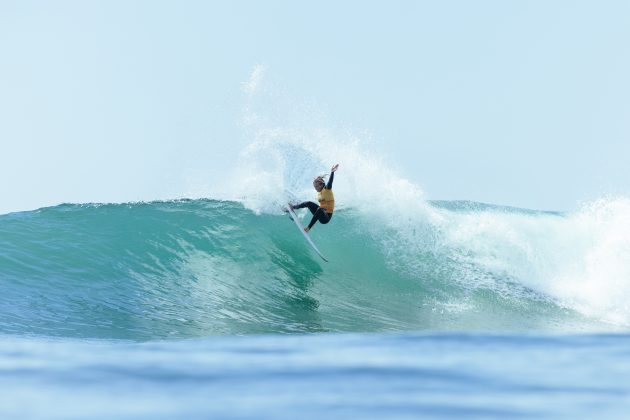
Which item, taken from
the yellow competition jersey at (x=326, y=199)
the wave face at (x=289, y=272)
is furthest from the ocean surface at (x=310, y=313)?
the yellow competition jersey at (x=326, y=199)

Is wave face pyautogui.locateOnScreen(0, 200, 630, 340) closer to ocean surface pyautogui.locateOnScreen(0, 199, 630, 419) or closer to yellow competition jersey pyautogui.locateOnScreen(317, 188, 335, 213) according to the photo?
ocean surface pyautogui.locateOnScreen(0, 199, 630, 419)

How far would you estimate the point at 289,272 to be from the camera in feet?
36.7

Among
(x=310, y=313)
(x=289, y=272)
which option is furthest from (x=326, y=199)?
(x=310, y=313)

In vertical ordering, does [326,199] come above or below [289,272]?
above

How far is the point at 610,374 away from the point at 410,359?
3.86 feet

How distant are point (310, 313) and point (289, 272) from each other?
5.90 feet

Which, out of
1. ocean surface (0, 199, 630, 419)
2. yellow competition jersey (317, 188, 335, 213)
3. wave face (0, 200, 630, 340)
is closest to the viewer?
ocean surface (0, 199, 630, 419)

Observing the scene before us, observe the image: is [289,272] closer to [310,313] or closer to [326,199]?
[326,199]

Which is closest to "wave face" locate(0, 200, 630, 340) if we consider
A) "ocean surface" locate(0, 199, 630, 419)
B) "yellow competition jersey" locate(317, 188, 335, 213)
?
"ocean surface" locate(0, 199, 630, 419)

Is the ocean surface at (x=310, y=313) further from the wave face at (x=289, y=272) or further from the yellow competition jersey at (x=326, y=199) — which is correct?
the yellow competition jersey at (x=326, y=199)

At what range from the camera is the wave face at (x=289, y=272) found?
900cm

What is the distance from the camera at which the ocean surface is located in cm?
370

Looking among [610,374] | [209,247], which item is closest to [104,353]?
[610,374]

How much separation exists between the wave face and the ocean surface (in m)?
0.04
